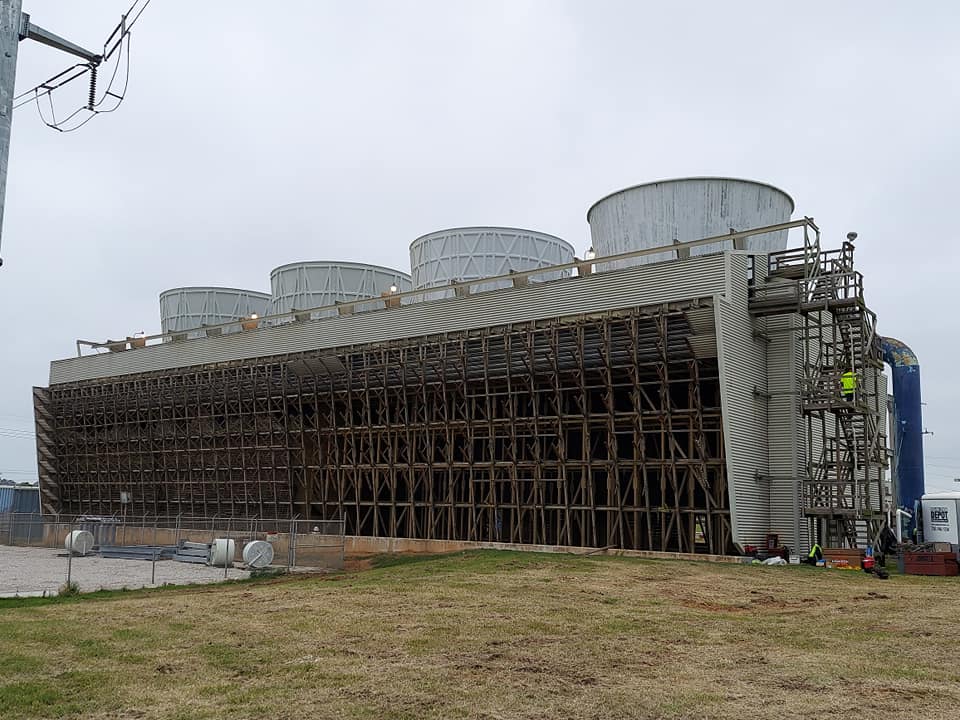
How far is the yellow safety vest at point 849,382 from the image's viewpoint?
30516mm

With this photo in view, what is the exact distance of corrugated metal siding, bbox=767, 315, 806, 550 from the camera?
103ft

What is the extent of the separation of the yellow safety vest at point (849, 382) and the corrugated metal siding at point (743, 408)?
2.80 meters

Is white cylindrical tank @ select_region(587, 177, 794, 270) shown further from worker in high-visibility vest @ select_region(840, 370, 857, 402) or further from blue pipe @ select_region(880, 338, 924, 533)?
blue pipe @ select_region(880, 338, 924, 533)

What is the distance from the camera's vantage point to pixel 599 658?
519 inches

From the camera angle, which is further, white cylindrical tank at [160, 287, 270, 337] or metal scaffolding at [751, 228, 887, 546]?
white cylindrical tank at [160, 287, 270, 337]

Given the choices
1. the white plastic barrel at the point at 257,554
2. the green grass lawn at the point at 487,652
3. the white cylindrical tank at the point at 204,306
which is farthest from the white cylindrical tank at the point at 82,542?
the white cylindrical tank at the point at 204,306

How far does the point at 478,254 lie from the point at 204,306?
22940mm

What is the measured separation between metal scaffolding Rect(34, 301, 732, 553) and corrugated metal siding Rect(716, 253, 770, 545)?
2.58 feet

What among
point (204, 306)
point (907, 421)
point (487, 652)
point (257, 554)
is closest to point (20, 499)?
point (204, 306)

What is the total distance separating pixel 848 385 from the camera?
3058cm

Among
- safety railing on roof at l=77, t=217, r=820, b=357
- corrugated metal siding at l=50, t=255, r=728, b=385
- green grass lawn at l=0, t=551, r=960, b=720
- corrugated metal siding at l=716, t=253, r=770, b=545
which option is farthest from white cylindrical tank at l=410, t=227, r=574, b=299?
green grass lawn at l=0, t=551, r=960, b=720

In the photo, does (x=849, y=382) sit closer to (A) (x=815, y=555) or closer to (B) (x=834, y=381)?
(B) (x=834, y=381)

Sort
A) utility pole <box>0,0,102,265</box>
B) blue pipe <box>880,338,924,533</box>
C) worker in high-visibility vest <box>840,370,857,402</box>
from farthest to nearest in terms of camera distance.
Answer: blue pipe <box>880,338,924,533</box>
worker in high-visibility vest <box>840,370,857,402</box>
utility pole <box>0,0,102,265</box>

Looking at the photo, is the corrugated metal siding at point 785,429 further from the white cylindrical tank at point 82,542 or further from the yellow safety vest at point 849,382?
the white cylindrical tank at point 82,542
